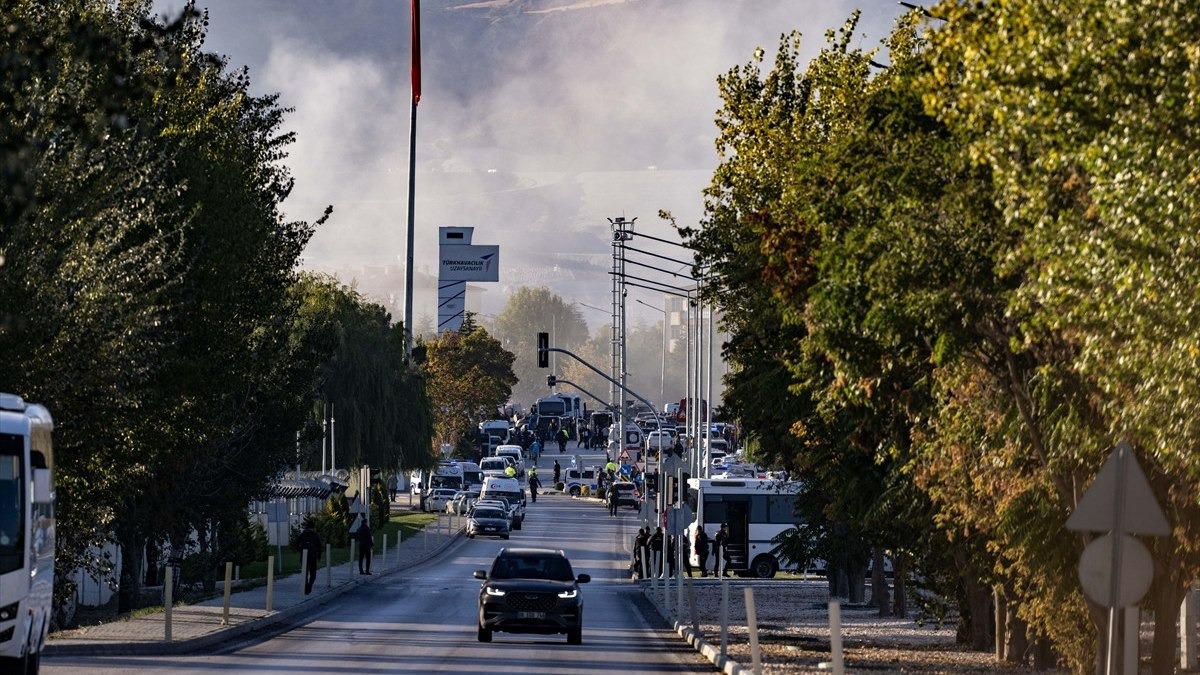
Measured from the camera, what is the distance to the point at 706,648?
3047 centimetres

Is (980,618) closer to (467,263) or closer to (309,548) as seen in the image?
(309,548)

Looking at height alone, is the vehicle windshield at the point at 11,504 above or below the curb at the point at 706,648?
above

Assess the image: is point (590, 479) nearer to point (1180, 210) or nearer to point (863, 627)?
point (863, 627)

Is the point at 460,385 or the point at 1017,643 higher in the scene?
the point at 460,385

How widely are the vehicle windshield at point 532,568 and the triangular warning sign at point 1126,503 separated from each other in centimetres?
1993

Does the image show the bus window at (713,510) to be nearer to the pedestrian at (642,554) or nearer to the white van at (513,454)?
the pedestrian at (642,554)

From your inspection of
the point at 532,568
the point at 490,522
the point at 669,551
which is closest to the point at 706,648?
the point at 532,568

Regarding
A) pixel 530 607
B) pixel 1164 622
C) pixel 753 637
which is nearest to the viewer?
pixel 1164 622

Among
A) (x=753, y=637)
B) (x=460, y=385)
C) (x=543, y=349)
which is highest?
(x=460, y=385)

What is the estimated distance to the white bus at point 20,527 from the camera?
19.0 meters

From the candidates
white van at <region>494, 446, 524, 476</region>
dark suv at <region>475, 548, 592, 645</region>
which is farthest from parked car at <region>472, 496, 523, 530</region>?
dark suv at <region>475, 548, 592, 645</region>

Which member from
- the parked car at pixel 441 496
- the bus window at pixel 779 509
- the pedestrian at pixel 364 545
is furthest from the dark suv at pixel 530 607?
the parked car at pixel 441 496

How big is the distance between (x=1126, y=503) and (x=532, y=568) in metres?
20.4

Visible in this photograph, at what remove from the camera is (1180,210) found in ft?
42.9
